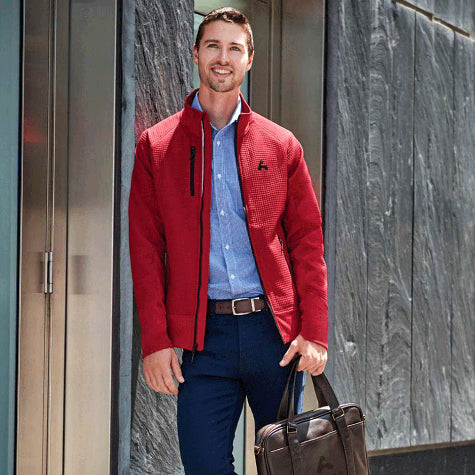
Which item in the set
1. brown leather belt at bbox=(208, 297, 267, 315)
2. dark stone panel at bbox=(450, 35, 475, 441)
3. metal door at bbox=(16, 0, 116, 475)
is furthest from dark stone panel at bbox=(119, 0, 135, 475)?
dark stone panel at bbox=(450, 35, 475, 441)

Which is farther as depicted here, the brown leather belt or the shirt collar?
the shirt collar

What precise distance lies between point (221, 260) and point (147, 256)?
8.8 inches

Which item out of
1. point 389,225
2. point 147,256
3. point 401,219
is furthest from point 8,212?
point 401,219

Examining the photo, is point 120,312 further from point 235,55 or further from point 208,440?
point 235,55

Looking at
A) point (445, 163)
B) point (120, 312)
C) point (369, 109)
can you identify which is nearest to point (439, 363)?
point (445, 163)

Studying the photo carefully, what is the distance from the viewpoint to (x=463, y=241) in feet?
20.1

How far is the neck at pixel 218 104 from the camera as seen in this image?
3.29 meters

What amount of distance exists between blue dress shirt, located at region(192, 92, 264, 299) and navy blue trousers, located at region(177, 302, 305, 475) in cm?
9

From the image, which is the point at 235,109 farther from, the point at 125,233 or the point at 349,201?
the point at 349,201

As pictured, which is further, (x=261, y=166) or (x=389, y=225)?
(x=389, y=225)

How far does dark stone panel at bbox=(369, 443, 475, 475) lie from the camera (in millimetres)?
5578

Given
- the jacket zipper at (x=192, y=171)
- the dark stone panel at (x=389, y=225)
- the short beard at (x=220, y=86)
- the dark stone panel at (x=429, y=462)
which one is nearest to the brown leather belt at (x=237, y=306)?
the jacket zipper at (x=192, y=171)

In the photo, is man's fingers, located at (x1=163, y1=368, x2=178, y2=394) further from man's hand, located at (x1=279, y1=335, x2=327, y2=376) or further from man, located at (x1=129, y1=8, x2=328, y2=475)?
man's hand, located at (x1=279, y1=335, x2=327, y2=376)

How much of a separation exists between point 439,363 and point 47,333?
2.93 meters
